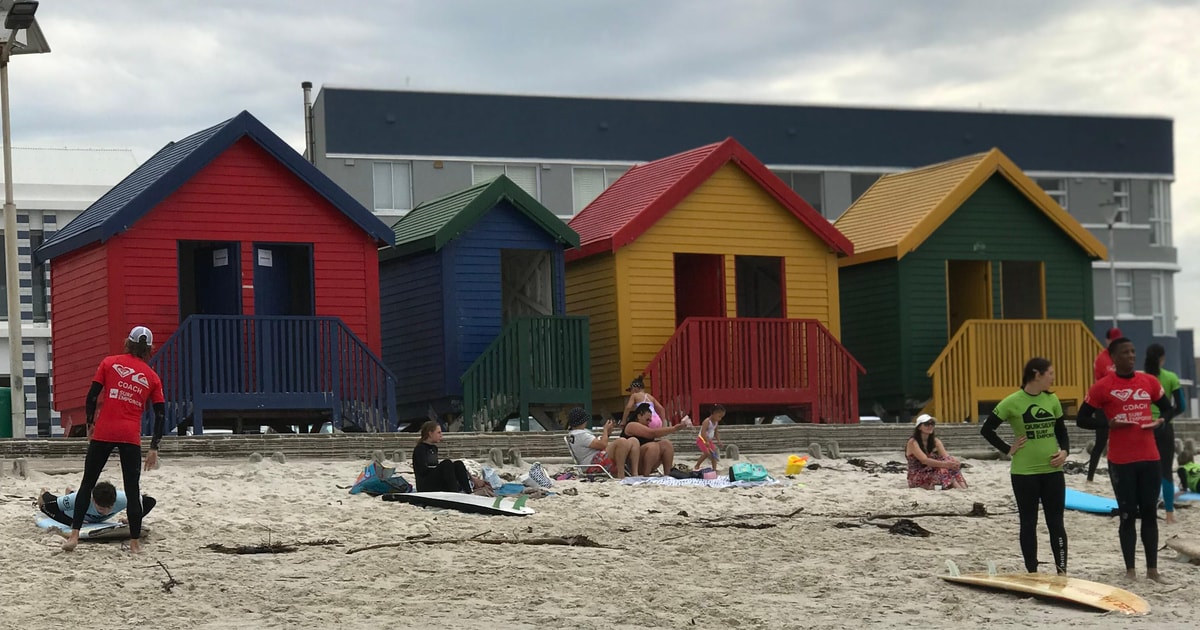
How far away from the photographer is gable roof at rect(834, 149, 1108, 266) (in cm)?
2452

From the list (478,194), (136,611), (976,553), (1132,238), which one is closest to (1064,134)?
(1132,238)

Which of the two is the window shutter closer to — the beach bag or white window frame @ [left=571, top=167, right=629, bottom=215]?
white window frame @ [left=571, top=167, right=629, bottom=215]

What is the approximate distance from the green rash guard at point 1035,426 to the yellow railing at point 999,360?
39.3 ft

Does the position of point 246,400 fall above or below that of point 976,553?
above

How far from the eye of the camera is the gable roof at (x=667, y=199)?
22359 mm

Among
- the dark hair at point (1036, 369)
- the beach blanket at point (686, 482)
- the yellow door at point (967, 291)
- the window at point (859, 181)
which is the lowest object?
the beach blanket at point (686, 482)

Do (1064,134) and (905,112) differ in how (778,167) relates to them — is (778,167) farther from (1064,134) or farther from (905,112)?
(1064,134)

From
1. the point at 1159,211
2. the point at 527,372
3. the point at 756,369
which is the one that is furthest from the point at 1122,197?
the point at 527,372

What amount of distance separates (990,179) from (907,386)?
3.20 m

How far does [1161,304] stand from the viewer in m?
49.8

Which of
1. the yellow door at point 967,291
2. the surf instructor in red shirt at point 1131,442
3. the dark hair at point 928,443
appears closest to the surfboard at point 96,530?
the surf instructor in red shirt at point 1131,442

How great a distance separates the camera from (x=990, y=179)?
2533 centimetres

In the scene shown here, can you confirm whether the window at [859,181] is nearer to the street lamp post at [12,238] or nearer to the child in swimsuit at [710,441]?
the child in swimsuit at [710,441]

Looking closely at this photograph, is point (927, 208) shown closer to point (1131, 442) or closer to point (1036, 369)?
point (1131, 442)
